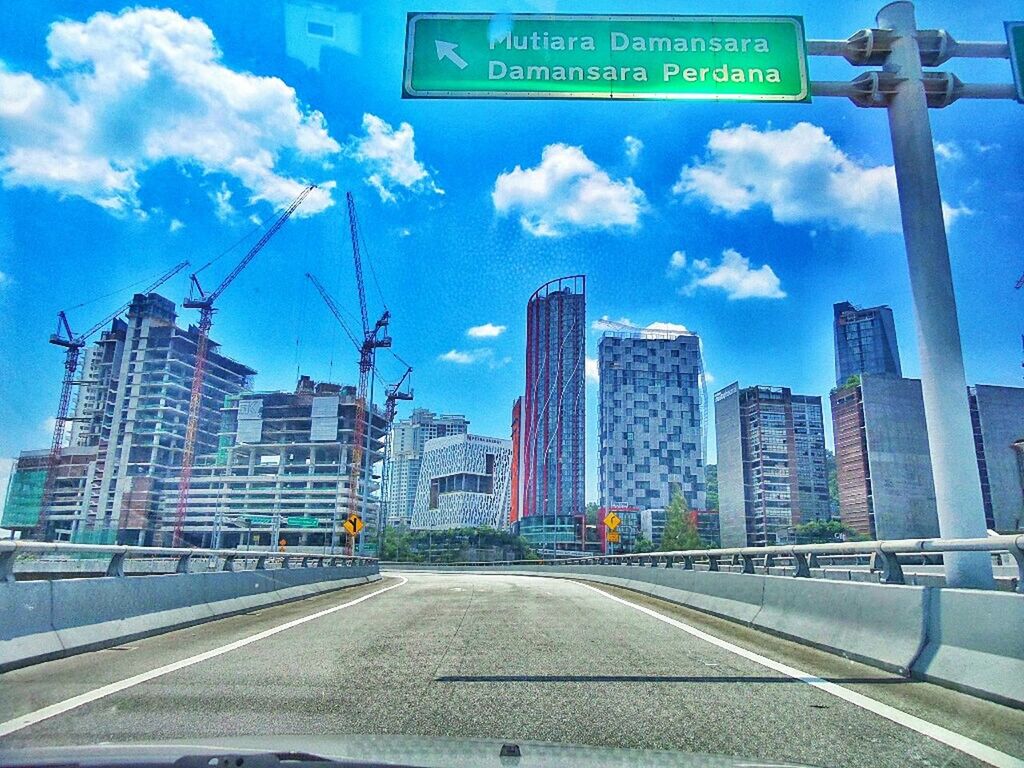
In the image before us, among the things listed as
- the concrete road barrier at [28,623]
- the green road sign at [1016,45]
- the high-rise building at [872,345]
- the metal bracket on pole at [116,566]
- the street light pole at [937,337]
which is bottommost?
the concrete road barrier at [28,623]

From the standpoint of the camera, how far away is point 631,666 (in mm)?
7797

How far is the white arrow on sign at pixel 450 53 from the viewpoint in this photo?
32.7 ft

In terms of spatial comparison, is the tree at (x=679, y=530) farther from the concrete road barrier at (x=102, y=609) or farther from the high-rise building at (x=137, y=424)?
the high-rise building at (x=137, y=424)

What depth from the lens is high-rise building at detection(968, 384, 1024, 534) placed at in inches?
1649

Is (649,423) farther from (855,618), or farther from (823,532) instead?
(855,618)

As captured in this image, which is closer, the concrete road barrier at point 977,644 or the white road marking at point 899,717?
the white road marking at point 899,717

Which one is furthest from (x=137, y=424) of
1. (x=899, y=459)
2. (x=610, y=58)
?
(x=610, y=58)

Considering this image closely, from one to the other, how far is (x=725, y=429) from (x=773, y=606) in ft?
355

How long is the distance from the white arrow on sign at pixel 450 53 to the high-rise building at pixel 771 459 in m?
96.7

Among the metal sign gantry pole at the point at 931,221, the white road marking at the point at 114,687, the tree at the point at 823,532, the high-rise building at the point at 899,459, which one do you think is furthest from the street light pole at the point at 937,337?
the tree at the point at 823,532

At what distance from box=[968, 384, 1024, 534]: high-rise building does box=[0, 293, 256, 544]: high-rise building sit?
6989 inches

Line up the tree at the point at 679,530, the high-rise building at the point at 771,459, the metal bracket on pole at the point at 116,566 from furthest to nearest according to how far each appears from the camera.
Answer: the tree at the point at 679,530 < the high-rise building at the point at 771,459 < the metal bracket on pole at the point at 116,566

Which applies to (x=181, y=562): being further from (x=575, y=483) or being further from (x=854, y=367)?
(x=854, y=367)

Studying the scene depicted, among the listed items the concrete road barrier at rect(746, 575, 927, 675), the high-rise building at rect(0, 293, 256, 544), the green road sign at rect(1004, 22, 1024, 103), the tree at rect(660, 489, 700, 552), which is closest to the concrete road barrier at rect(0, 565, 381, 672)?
the concrete road barrier at rect(746, 575, 927, 675)
